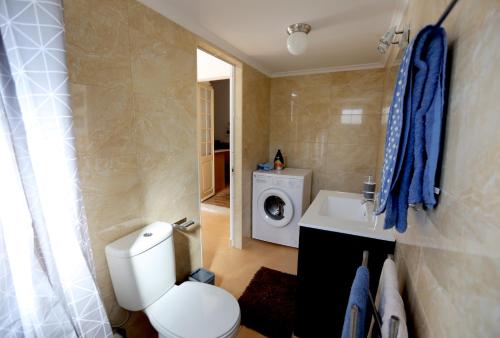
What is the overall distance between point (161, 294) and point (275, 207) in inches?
69.5

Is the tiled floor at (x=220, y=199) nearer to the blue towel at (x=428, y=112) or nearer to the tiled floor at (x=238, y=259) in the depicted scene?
the tiled floor at (x=238, y=259)

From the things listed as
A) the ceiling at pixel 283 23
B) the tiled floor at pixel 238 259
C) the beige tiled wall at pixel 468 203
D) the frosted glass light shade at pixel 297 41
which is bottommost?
the tiled floor at pixel 238 259

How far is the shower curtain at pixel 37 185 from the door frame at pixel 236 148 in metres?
1.71

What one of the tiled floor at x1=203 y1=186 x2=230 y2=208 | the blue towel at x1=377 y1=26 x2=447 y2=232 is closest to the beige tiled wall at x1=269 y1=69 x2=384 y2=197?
the tiled floor at x1=203 y1=186 x2=230 y2=208

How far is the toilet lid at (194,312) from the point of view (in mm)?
1141

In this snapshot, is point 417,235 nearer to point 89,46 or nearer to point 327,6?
point 327,6

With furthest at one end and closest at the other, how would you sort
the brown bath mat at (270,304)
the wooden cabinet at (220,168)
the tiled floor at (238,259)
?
the wooden cabinet at (220,168) < the tiled floor at (238,259) < the brown bath mat at (270,304)

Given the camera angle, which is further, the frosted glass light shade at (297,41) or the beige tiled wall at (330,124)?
the beige tiled wall at (330,124)

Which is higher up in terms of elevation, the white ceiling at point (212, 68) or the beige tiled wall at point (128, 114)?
the white ceiling at point (212, 68)

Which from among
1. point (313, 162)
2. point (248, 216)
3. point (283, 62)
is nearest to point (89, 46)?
point (283, 62)

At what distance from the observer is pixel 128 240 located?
1.29 m

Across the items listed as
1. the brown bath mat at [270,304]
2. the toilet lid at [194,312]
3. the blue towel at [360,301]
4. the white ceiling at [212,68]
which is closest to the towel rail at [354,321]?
the blue towel at [360,301]

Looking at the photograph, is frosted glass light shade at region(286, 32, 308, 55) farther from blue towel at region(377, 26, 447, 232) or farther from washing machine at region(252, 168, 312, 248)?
washing machine at region(252, 168, 312, 248)

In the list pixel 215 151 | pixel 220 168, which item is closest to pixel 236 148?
pixel 215 151
